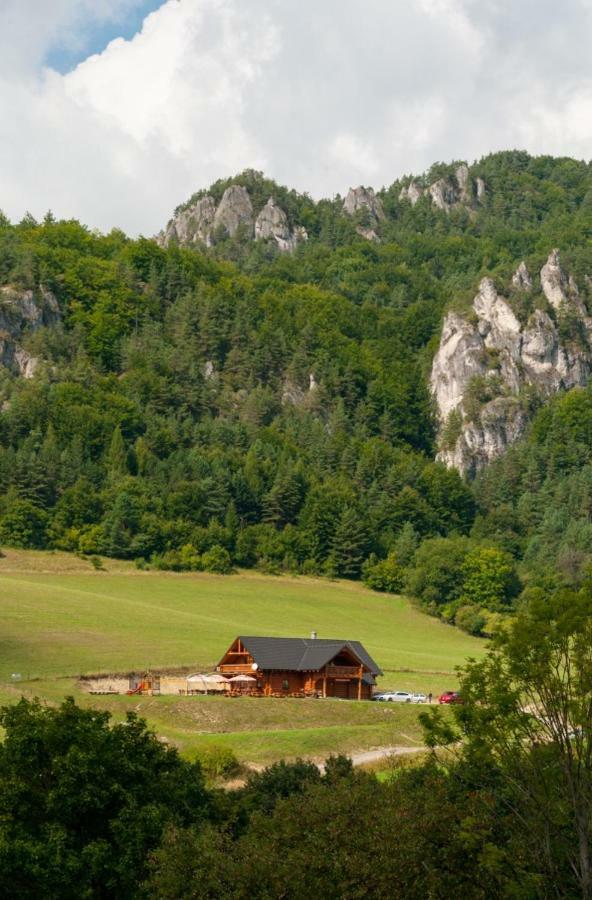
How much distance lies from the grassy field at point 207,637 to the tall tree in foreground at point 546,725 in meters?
23.0

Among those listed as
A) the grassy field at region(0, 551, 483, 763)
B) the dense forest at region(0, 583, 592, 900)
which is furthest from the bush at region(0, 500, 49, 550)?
the dense forest at region(0, 583, 592, 900)

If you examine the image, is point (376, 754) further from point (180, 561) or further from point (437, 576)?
point (437, 576)

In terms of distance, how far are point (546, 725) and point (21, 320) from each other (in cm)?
16611

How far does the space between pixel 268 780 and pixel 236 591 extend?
2923 inches

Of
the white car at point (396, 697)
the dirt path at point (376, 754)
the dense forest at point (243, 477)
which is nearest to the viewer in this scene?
the dirt path at point (376, 754)

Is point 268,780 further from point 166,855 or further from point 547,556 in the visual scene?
point 547,556

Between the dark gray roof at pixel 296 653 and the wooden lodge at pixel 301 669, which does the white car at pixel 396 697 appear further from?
the dark gray roof at pixel 296 653

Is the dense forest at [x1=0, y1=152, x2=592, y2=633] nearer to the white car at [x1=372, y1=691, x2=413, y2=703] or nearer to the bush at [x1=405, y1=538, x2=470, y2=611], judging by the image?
the bush at [x1=405, y1=538, x2=470, y2=611]

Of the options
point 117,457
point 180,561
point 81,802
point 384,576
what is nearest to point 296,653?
point 81,802

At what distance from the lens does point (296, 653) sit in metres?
73.1

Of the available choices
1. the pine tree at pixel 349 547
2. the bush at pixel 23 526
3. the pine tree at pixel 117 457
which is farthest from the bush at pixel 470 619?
the pine tree at pixel 117 457

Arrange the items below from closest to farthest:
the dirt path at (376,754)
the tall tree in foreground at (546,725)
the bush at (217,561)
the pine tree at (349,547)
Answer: the tall tree in foreground at (546,725)
the dirt path at (376,754)
the bush at (217,561)
the pine tree at (349,547)

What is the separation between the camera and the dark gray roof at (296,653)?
232 ft

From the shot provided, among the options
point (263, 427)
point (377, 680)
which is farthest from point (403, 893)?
point (263, 427)
